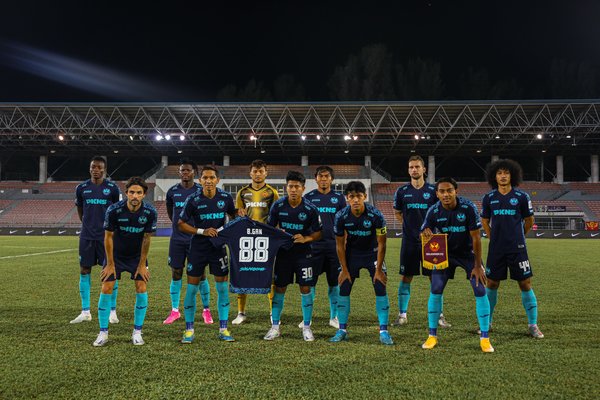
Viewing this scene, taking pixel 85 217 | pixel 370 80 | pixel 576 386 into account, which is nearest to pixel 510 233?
pixel 576 386

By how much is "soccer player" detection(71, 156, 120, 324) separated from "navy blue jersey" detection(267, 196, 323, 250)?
8.52 ft

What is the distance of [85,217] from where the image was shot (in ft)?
19.6

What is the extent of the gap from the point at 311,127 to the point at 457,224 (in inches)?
1183

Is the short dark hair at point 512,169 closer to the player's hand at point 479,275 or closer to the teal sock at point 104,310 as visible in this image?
the player's hand at point 479,275

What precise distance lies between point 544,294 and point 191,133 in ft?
102

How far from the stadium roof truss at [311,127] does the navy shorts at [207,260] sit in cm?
2610

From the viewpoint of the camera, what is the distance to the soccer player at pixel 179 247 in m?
5.57

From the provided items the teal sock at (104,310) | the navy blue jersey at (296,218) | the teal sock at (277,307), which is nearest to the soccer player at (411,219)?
the navy blue jersey at (296,218)

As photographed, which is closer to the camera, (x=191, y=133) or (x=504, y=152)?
(x=191, y=133)

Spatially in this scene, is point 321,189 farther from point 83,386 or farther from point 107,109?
point 107,109

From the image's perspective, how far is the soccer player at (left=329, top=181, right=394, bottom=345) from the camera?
184 inches

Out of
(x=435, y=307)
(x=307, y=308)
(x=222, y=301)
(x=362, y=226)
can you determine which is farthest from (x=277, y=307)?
(x=435, y=307)

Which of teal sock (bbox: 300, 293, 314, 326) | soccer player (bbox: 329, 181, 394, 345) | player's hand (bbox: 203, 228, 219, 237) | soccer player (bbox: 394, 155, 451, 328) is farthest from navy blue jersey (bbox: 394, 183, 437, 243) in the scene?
player's hand (bbox: 203, 228, 219, 237)

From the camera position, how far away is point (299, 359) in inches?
154
